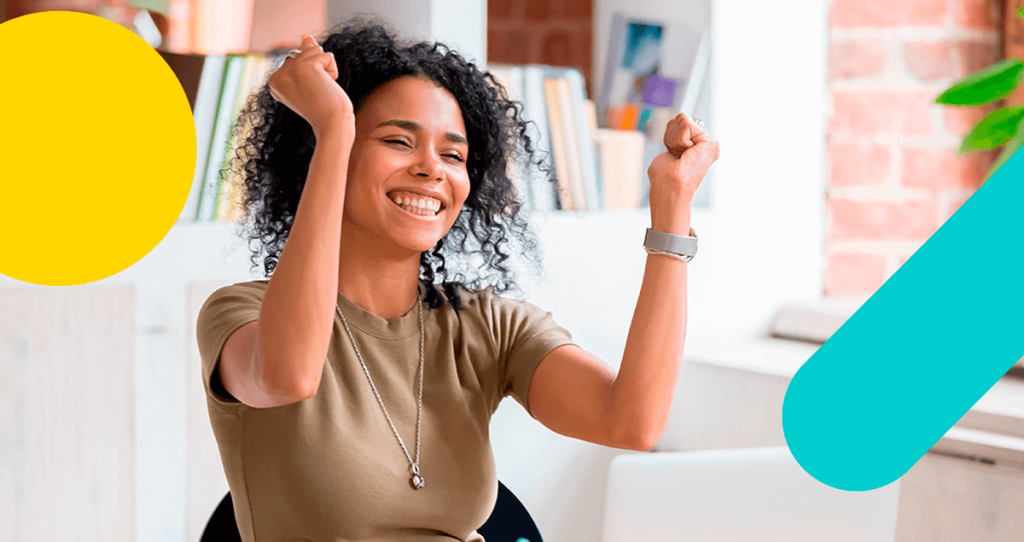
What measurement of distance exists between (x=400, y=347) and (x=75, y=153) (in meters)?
0.42

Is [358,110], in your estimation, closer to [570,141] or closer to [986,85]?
[570,141]

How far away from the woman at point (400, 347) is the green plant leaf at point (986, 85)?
0.80 meters

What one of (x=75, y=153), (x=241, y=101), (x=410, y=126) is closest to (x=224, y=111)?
(x=241, y=101)

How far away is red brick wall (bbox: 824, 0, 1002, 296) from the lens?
2.19m

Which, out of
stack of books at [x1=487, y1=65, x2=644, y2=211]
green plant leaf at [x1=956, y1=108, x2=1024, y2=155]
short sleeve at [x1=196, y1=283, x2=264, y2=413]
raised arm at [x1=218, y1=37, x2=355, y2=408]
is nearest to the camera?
raised arm at [x1=218, y1=37, x2=355, y2=408]

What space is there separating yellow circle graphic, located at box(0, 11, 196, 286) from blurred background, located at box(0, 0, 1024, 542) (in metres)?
0.47

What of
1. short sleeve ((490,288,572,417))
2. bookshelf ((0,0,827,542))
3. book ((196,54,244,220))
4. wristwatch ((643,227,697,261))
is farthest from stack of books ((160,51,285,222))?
wristwatch ((643,227,697,261))

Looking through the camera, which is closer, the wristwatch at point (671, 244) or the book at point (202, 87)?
the wristwatch at point (671, 244)

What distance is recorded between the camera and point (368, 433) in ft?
3.47

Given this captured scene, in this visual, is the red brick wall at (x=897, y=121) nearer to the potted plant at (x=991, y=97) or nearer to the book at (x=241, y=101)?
the potted plant at (x=991, y=97)

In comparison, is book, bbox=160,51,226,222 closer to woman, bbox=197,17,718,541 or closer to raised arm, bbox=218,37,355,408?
woman, bbox=197,17,718,541

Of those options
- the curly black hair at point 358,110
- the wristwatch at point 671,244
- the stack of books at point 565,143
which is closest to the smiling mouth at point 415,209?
the curly black hair at point 358,110

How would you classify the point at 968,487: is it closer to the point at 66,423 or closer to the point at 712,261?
the point at 712,261

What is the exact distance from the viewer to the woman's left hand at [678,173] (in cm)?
99
